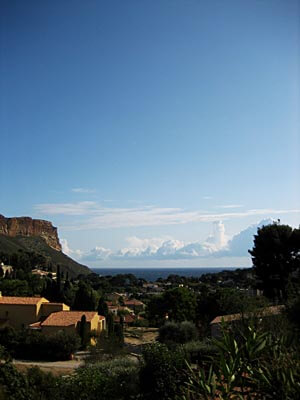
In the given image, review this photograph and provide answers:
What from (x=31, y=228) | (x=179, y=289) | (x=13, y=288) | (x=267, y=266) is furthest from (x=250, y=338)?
(x=31, y=228)

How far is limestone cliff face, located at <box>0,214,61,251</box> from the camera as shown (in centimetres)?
16162

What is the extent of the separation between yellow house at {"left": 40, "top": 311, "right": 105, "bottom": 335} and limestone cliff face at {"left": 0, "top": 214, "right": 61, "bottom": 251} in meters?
125

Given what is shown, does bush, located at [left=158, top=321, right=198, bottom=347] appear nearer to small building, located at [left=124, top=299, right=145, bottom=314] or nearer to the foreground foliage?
the foreground foliage

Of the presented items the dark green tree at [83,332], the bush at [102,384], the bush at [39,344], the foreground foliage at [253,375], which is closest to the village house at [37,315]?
the dark green tree at [83,332]

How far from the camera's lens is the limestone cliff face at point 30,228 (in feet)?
530

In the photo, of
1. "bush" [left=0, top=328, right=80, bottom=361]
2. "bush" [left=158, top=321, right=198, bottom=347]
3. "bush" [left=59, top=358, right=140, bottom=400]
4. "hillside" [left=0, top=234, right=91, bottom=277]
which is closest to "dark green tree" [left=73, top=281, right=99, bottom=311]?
"bush" [left=0, top=328, right=80, bottom=361]

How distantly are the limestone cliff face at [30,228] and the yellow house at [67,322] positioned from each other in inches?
4903

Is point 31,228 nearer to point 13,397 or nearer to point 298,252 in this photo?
point 298,252

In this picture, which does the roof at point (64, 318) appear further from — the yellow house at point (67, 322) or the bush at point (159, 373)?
the bush at point (159, 373)

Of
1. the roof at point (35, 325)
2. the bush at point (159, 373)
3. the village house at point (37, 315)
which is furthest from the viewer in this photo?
the roof at point (35, 325)

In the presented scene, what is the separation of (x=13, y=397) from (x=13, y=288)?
3965 cm

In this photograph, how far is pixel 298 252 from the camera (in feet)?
89.7

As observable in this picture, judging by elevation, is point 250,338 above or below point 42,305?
above

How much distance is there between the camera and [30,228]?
173 metres
